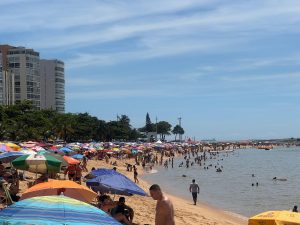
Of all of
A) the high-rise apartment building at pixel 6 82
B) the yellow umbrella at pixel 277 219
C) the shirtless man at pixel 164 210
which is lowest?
the yellow umbrella at pixel 277 219

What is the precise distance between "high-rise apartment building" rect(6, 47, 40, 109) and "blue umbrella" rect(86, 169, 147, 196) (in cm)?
10204

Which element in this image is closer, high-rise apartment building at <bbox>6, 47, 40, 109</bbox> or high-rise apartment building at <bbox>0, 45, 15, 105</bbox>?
high-rise apartment building at <bbox>0, 45, 15, 105</bbox>

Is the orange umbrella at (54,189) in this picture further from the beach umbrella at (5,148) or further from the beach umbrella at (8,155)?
the beach umbrella at (5,148)

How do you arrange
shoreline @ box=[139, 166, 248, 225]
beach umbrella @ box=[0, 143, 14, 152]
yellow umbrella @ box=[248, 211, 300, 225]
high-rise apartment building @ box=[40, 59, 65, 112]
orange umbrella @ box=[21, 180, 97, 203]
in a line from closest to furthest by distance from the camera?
orange umbrella @ box=[21, 180, 97, 203] < yellow umbrella @ box=[248, 211, 300, 225] < shoreline @ box=[139, 166, 248, 225] < beach umbrella @ box=[0, 143, 14, 152] < high-rise apartment building @ box=[40, 59, 65, 112]

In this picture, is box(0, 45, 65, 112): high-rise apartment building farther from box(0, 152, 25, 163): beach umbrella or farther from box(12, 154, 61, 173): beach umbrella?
box(12, 154, 61, 173): beach umbrella

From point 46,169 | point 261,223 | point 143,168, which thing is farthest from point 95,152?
point 261,223

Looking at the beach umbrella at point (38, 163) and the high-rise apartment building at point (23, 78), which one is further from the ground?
the high-rise apartment building at point (23, 78)

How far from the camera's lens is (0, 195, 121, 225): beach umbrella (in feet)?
16.0

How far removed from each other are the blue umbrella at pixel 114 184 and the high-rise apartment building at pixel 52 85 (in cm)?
11338

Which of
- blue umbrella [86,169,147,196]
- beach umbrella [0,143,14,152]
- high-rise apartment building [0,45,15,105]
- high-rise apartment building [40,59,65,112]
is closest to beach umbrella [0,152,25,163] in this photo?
beach umbrella [0,143,14,152]

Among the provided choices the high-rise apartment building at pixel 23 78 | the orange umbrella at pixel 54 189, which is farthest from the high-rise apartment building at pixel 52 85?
the orange umbrella at pixel 54 189

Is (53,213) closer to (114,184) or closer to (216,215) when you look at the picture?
(114,184)

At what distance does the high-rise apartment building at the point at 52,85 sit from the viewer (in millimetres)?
123062

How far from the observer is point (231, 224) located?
18.0 metres
